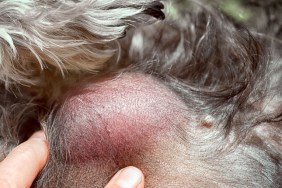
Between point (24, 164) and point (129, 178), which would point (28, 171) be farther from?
point (129, 178)

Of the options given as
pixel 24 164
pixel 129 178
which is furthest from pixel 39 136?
pixel 129 178

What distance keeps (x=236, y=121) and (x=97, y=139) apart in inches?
13.3

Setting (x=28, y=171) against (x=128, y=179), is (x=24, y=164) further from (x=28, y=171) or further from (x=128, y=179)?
(x=128, y=179)

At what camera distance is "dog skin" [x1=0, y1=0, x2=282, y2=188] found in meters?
1.28

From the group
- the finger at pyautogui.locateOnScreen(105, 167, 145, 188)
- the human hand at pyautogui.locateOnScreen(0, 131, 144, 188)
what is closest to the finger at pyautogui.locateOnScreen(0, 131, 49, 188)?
the human hand at pyautogui.locateOnScreen(0, 131, 144, 188)

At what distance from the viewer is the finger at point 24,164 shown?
117 cm

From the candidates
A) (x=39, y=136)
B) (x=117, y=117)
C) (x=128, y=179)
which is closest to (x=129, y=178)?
(x=128, y=179)

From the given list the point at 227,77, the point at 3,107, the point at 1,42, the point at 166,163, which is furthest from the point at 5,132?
the point at 227,77

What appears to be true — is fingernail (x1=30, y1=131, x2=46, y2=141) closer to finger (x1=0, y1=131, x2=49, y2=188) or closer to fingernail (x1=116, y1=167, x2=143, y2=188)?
finger (x1=0, y1=131, x2=49, y2=188)

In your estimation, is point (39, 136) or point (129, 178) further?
point (39, 136)

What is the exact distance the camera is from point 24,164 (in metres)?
1.22

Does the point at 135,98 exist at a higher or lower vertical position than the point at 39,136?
higher

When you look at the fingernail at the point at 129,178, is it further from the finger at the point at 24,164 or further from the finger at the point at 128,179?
the finger at the point at 24,164

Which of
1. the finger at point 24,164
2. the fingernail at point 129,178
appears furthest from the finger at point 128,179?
the finger at point 24,164
